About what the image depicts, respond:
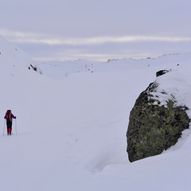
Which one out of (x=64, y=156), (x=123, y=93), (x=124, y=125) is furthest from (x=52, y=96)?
(x=64, y=156)

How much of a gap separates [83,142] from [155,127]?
202 inches

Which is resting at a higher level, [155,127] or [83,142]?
[155,127]

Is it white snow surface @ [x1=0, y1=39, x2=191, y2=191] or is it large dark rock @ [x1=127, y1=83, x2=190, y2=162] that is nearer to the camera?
white snow surface @ [x1=0, y1=39, x2=191, y2=191]

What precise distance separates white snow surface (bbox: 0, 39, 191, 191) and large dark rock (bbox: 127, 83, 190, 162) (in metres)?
0.25

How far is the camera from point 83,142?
16938mm

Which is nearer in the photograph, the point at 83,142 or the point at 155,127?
the point at 155,127

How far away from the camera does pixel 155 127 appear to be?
482 inches

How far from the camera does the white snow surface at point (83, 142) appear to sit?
10.5m

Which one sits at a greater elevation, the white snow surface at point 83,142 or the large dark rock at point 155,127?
the large dark rock at point 155,127

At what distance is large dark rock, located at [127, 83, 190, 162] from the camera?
12023mm

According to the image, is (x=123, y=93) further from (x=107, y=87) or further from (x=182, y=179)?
(x=182, y=179)

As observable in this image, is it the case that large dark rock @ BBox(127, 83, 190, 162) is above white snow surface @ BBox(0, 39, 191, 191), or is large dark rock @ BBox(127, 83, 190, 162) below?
above

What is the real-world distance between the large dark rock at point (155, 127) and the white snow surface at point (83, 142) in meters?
0.25

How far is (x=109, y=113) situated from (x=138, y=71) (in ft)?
31.7
